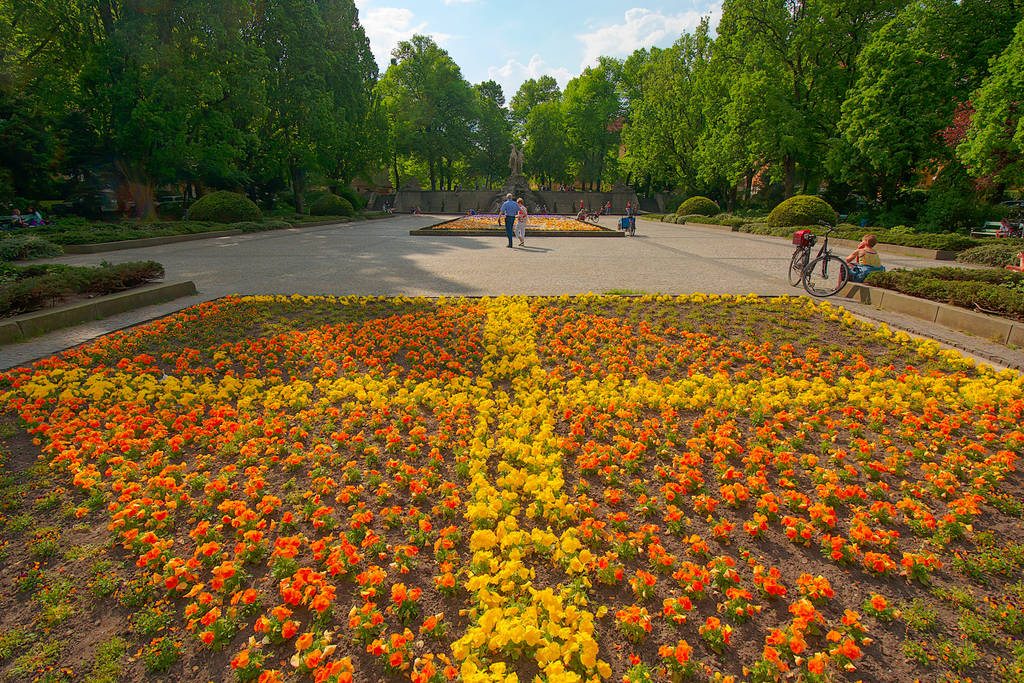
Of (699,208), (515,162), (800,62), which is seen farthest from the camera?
(515,162)

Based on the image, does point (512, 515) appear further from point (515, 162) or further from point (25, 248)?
point (515, 162)

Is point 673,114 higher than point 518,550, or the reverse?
point 673,114

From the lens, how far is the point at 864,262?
9.40 m

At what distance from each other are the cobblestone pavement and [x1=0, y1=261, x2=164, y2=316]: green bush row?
0.69 metres

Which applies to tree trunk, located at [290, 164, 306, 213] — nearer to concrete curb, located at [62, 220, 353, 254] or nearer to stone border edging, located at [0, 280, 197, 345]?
concrete curb, located at [62, 220, 353, 254]

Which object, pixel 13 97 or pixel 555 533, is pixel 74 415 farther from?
pixel 13 97

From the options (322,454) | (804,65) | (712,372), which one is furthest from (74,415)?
(804,65)

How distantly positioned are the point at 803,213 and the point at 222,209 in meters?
28.1

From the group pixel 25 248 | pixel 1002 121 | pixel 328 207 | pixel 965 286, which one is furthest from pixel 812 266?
pixel 328 207

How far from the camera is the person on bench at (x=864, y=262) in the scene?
30.4ft

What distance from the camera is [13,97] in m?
21.2

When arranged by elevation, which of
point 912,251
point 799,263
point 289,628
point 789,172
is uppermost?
point 789,172

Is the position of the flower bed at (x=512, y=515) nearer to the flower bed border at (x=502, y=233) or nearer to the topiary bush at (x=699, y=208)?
the flower bed border at (x=502, y=233)

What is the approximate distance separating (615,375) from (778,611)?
2944 millimetres
